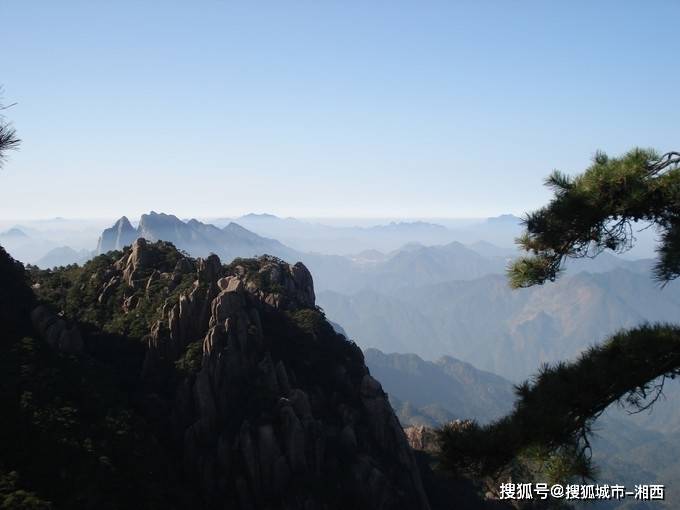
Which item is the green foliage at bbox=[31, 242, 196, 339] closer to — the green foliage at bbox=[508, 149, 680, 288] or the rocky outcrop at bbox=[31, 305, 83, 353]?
the rocky outcrop at bbox=[31, 305, 83, 353]

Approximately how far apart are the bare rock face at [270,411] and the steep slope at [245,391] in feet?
0.22

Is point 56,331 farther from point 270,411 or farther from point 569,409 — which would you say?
point 569,409

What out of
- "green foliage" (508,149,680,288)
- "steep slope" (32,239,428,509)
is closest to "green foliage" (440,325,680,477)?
"green foliage" (508,149,680,288)

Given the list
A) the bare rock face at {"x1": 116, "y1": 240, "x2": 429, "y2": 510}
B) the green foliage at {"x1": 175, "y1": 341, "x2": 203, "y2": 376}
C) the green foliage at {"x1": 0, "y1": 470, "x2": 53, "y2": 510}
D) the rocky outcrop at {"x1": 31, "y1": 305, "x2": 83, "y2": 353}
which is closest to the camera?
the green foliage at {"x1": 0, "y1": 470, "x2": 53, "y2": 510}

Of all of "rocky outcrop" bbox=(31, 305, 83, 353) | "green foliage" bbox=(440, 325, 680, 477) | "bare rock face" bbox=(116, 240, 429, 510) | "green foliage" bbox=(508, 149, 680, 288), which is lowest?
"bare rock face" bbox=(116, 240, 429, 510)

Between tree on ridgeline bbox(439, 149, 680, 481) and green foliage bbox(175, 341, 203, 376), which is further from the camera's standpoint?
green foliage bbox(175, 341, 203, 376)

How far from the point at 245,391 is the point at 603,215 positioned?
96.4 ft

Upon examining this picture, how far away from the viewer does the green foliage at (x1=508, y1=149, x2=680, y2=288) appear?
701 cm

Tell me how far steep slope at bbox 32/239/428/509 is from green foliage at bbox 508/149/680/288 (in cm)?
2601

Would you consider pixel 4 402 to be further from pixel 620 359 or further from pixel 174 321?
pixel 620 359

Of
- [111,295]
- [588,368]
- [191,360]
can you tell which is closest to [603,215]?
[588,368]

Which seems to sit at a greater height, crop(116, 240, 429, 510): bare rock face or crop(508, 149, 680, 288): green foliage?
crop(508, 149, 680, 288): green foliage

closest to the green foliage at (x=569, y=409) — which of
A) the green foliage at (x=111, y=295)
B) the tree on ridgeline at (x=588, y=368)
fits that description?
the tree on ridgeline at (x=588, y=368)

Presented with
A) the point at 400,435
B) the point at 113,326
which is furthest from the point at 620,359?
the point at 113,326
